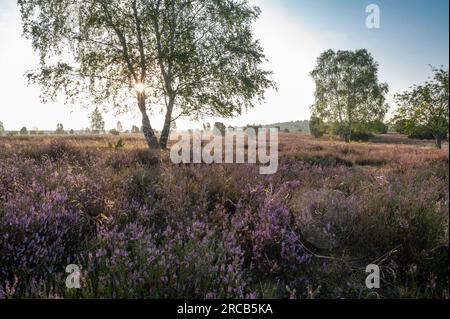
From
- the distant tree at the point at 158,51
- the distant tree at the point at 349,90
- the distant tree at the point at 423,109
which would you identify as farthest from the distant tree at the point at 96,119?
the distant tree at the point at 349,90

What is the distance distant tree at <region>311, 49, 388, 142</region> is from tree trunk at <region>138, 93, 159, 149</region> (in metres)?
27.2

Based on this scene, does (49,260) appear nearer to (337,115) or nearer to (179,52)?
(179,52)

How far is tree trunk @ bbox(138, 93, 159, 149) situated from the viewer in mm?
13547

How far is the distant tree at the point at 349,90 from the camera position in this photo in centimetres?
3422

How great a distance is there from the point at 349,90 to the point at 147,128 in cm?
2848

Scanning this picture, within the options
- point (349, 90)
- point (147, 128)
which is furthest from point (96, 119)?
point (349, 90)

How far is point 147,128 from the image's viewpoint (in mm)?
13500

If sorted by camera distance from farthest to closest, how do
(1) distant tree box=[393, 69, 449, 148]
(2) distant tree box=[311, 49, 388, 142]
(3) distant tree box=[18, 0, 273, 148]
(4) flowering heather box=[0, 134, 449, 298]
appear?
(2) distant tree box=[311, 49, 388, 142], (1) distant tree box=[393, 69, 449, 148], (3) distant tree box=[18, 0, 273, 148], (4) flowering heather box=[0, 134, 449, 298]

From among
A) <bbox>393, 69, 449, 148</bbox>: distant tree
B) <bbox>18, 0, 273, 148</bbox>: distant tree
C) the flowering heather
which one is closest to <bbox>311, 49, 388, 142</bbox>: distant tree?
<bbox>393, 69, 449, 148</bbox>: distant tree

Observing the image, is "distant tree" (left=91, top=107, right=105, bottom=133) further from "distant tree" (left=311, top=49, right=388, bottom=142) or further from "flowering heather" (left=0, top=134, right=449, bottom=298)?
"distant tree" (left=311, top=49, right=388, bottom=142)

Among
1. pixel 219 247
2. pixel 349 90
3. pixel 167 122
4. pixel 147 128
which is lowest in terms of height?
pixel 219 247

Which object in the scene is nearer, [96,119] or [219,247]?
[219,247]

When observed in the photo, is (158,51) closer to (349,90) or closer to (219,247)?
(219,247)

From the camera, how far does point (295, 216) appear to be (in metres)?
3.18
